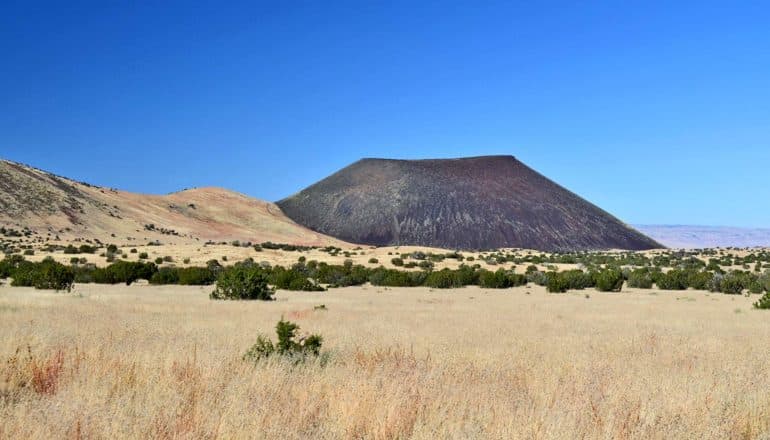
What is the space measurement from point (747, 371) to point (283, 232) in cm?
12791

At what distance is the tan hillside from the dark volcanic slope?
10.5 metres

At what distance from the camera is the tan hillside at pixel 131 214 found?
89.3 metres

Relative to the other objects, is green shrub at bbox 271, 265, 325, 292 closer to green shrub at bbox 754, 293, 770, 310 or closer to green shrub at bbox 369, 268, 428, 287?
green shrub at bbox 369, 268, 428, 287

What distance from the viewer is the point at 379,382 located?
827 cm

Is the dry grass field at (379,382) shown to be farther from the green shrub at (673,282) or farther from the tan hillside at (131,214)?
the tan hillside at (131,214)

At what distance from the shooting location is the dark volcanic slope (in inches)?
5153

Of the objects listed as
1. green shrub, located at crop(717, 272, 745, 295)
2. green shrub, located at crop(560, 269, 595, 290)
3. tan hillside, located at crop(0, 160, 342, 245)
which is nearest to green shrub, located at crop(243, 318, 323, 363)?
green shrub, located at crop(560, 269, 595, 290)

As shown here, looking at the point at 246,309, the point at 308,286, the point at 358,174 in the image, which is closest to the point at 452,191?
the point at 358,174

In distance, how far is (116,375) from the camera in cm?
820

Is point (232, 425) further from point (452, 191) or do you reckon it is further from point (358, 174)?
point (358, 174)

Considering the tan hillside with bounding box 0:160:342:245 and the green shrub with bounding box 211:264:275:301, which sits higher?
the tan hillside with bounding box 0:160:342:245

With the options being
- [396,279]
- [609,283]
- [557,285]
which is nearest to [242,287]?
[396,279]

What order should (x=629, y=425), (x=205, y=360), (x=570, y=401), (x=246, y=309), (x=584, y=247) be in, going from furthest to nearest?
(x=584, y=247) → (x=246, y=309) → (x=205, y=360) → (x=570, y=401) → (x=629, y=425)

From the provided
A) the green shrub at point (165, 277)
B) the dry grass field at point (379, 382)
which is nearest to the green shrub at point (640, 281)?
the dry grass field at point (379, 382)
